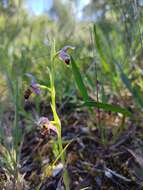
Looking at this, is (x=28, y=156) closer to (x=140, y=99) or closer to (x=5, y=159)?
(x=5, y=159)

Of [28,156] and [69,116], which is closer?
[28,156]

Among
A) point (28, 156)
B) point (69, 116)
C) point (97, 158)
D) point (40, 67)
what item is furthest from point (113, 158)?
point (40, 67)

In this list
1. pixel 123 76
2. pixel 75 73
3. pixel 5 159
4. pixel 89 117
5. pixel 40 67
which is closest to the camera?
pixel 5 159

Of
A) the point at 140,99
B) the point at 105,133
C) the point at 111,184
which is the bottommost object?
the point at 111,184

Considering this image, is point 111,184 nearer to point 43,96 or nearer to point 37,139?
point 37,139

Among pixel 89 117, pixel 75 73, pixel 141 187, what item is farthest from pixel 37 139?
pixel 141 187

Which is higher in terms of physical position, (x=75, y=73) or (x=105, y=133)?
(x=75, y=73)

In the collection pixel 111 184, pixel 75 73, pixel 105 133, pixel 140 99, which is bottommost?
pixel 111 184

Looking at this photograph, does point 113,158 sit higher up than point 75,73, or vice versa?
point 75,73

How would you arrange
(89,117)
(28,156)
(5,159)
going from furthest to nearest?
(89,117)
(28,156)
(5,159)
